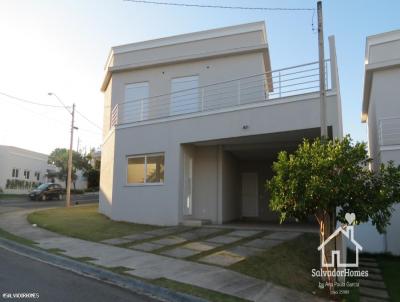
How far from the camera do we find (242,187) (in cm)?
2009

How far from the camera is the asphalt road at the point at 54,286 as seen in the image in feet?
21.2

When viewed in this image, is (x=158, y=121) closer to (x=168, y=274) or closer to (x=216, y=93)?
(x=216, y=93)

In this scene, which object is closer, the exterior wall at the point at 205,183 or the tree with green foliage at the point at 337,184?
the tree with green foliage at the point at 337,184

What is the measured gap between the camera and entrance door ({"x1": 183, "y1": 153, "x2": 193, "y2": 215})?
1558 centimetres

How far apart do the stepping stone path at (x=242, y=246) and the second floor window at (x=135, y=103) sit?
769 centimetres

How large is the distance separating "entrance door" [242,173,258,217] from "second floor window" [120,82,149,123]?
6.15 meters

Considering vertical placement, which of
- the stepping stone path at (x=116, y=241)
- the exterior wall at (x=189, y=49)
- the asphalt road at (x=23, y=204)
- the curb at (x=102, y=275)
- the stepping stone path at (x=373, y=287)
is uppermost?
the exterior wall at (x=189, y=49)

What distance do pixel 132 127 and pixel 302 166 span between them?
403 inches

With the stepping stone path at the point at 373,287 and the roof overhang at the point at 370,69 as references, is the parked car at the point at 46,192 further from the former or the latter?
the stepping stone path at the point at 373,287

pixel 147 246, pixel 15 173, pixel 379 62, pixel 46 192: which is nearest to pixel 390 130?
pixel 379 62

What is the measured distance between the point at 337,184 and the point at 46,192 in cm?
3297

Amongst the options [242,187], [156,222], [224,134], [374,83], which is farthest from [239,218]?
[374,83]

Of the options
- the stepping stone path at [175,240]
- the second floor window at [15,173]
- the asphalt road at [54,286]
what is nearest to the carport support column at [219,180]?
the stepping stone path at [175,240]

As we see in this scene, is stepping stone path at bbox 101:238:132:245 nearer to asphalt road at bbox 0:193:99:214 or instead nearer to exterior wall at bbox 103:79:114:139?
exterior wall at bbox 103:79:114:139
